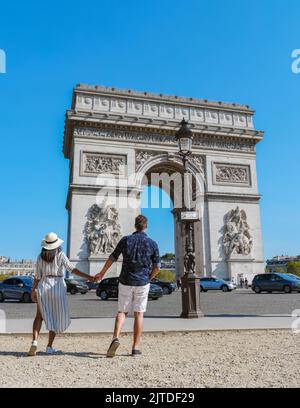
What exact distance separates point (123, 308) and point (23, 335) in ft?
8.16

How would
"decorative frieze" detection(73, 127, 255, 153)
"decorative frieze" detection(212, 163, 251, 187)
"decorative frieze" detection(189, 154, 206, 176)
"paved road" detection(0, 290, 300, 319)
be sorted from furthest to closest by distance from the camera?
"decorative frieze" detection(212, 163, 251, 187)
"decorative frieze" detection(189, 154, 206, 176)
"decorative frieze" detection(73, 127, 255, 153)
"paved road" detection(0, 290, 300, 319)

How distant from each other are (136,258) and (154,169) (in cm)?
2705

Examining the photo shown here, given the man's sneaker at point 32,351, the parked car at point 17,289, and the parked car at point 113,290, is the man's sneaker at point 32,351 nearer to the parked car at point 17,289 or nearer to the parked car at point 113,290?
the parked car at point 113,290

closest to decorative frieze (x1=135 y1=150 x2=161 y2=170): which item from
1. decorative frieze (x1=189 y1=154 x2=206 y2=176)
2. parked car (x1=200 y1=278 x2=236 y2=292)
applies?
decorative frieze (x1=189 y1=154 x2=206 y2=176)

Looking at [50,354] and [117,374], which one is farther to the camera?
[50,354]

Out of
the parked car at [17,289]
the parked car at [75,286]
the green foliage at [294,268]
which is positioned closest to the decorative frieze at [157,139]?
the parked car at [75,286]

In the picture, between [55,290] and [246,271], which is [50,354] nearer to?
[55,290]

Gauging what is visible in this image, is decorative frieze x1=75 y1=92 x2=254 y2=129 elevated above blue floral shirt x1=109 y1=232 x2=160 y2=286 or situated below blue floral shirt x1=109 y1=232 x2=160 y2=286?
above

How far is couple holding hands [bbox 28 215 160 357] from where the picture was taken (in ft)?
15.3

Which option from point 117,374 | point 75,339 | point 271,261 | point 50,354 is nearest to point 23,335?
point 75,339

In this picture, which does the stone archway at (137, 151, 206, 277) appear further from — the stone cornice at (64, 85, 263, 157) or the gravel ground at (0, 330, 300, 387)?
the gravel ground at (0, 330, 300, 387)

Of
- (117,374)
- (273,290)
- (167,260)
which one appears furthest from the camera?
(167,260)

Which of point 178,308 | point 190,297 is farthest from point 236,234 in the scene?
point 190,297
